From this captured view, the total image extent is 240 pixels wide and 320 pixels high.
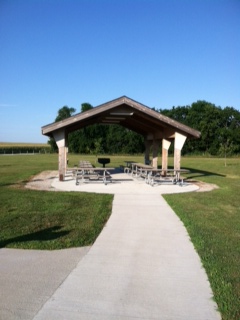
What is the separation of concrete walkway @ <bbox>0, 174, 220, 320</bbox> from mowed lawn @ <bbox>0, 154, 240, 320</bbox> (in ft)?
0.63

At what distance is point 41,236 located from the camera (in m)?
5.78

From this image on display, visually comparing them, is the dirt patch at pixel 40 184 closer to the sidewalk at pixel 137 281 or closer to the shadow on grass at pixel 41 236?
the shadow on grass at pixel 41 236

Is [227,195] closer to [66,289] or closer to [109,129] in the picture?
[66,289]

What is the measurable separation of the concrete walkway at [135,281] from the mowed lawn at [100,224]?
0.63 ft

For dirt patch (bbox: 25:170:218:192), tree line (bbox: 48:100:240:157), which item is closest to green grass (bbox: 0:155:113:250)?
dirt patch (bbox: 25:170:218:192)

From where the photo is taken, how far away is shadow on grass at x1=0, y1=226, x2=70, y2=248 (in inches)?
214

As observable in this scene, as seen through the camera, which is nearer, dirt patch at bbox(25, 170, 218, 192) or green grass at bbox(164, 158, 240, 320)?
green grass at bbox(164, 158, 240, 320)

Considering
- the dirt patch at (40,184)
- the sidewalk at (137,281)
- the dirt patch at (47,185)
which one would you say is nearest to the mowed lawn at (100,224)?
the sidewalk at (137,281)

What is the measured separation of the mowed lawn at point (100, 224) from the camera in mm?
4168

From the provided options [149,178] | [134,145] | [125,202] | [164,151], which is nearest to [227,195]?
[149,178]

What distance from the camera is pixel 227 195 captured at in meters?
11.3

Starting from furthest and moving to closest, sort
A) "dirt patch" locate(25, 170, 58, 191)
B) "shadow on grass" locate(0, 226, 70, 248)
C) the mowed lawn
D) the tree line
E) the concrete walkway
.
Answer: the tree line, "dirt patch" locate(25, 170, 58, 191), "shadow on grass" locate(0, 226, 70, 248), the mowed lawn, the concrete walkway

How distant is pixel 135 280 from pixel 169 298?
0.56 metres

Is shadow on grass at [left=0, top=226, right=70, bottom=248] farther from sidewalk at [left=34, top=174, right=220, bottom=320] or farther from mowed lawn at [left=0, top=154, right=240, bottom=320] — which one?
sidewalk at [left=34, top=174, right=220, bottom=320]
